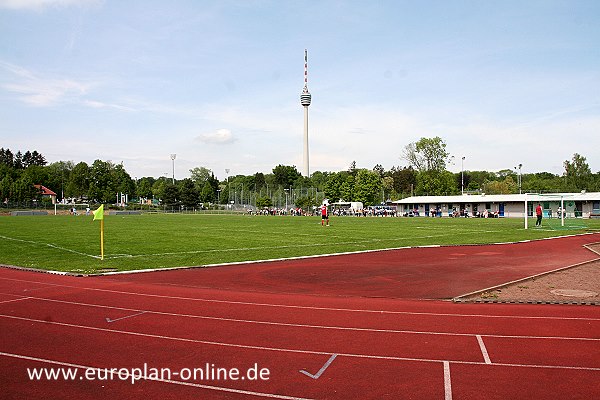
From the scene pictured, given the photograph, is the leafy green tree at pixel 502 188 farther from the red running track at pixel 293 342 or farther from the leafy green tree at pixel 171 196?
the red running track at pixel 293 342

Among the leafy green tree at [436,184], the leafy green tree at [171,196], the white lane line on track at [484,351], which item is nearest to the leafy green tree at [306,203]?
the leafy green tree at [436,184]

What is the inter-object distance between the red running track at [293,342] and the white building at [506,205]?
48.6 metres

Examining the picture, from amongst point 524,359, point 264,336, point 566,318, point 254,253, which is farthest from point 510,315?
point 254,253

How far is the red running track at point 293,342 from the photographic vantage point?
681 cm

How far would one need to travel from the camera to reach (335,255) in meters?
Result: 23.1

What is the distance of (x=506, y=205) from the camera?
3041 inches

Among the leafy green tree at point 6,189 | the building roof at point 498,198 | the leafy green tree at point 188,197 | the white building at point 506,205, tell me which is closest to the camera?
the building roof at point 498,198

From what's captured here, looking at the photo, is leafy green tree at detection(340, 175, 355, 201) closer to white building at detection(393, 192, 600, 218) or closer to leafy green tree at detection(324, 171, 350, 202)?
leafy green tree at detection(324, 171, 350, 202)

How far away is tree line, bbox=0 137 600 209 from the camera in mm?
110312

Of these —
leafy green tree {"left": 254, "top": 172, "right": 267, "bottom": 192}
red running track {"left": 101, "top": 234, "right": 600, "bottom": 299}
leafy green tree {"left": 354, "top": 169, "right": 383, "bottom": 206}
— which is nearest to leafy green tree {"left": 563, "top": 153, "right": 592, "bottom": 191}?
leafy green tree {"left": 354, "top": 169, "right": 383, "bottom": 206}

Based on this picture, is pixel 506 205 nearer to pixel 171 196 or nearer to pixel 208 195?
pixel 171 196

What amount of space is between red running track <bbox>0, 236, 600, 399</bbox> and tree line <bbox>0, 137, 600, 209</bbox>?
319 ft

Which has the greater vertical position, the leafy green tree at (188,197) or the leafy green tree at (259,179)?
the leafy green tree at (259,179)

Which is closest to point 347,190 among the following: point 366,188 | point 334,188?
point 366,188
